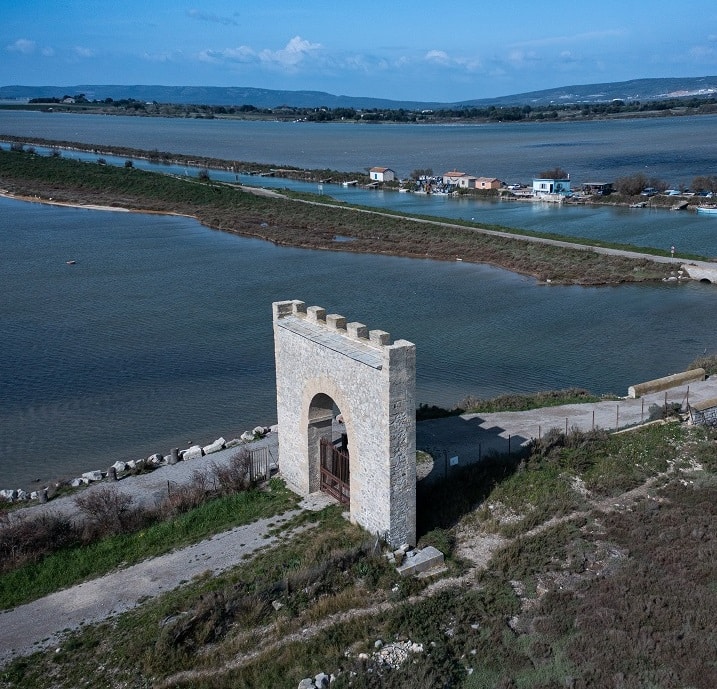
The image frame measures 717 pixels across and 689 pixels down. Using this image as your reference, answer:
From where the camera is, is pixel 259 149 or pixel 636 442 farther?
pixel 259 149

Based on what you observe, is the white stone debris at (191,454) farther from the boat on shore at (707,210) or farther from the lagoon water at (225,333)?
the boat on shore at (707,210)

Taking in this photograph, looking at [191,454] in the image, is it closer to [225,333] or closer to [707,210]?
[225,333]

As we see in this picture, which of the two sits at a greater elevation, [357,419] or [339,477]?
[357,419]

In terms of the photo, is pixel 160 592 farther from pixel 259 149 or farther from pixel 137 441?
pixel 259 149

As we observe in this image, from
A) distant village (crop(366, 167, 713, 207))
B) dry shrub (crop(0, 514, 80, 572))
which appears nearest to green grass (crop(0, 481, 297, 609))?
dry shrub (crop(0, 514, 80, 572))

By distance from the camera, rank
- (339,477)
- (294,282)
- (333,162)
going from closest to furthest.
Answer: (339,477)
(294,282)
(333,162)

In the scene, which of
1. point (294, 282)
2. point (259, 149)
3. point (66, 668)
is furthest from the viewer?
point (259, 149)

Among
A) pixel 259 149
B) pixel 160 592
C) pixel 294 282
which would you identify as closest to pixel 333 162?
pixel 259 149
